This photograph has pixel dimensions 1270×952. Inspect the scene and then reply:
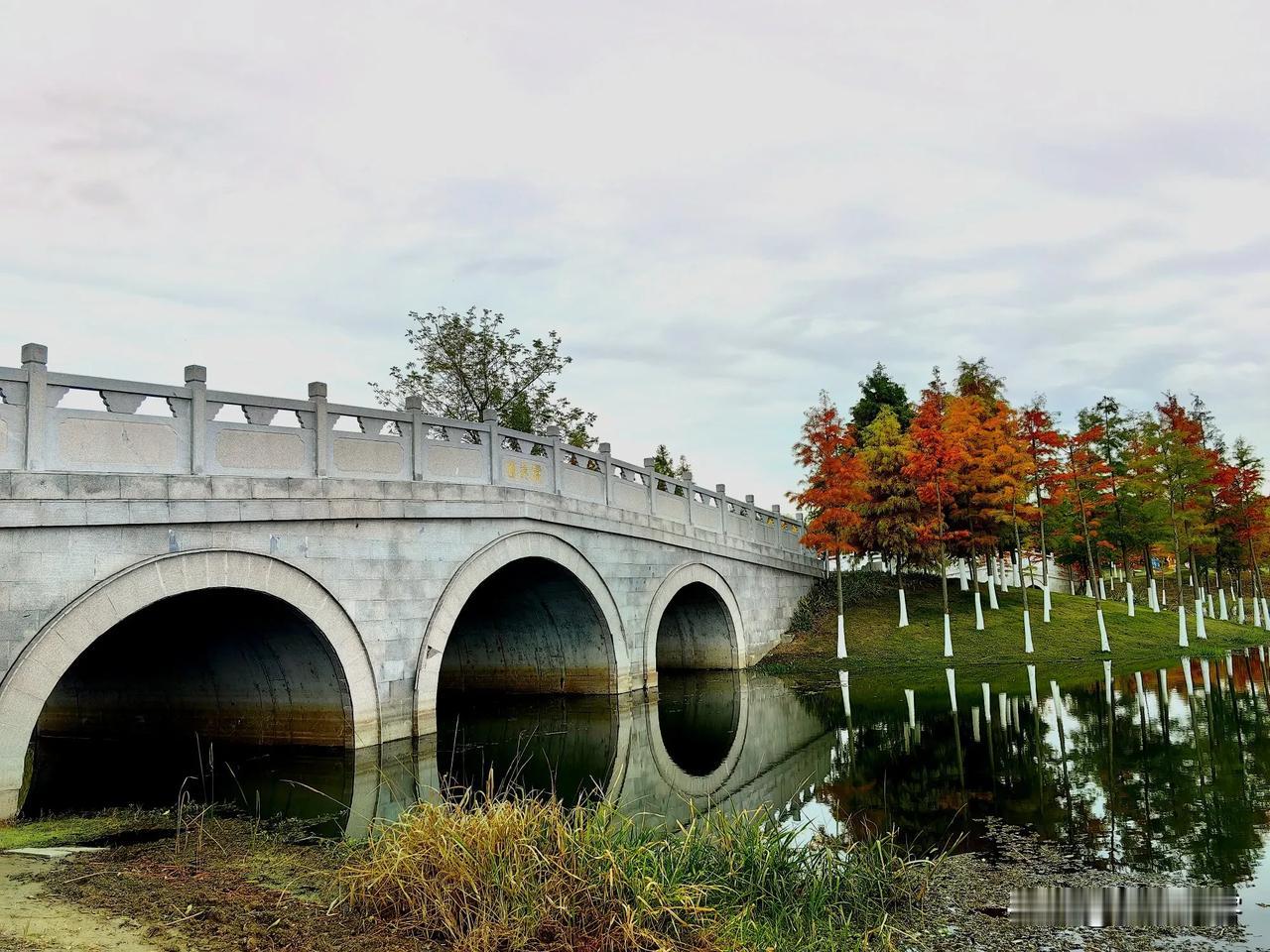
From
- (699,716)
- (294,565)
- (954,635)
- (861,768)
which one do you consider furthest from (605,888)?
(954,635)

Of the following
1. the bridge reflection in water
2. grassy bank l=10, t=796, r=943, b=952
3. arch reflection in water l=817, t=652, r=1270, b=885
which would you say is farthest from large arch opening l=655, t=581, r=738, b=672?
grassy bank l=10, t=796, r=943, b=952

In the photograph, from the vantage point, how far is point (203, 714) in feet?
44.9

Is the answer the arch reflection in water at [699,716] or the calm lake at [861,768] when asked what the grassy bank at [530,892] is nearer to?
the calm lake at [861,768]

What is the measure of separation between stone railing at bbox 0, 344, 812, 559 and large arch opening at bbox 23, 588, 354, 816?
1629mm

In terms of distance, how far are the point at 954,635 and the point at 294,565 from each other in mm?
18277

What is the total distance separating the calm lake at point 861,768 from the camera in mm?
8516

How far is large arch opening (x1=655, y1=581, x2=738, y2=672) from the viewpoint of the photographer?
22.8 m

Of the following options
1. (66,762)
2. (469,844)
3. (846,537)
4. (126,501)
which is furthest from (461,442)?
(846,537)

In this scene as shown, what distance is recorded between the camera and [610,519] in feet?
57.0

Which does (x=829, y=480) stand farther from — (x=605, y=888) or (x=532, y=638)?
(x=605, y=888)

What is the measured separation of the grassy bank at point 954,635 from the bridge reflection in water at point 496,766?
720 cm
